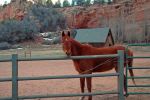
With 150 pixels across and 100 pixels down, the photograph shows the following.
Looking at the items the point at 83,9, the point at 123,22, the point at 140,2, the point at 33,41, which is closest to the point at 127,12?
the point at 140,2

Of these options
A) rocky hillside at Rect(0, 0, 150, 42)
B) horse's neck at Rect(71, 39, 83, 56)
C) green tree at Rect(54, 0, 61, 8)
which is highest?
green tree at Rect(54, 0, 61, 8)

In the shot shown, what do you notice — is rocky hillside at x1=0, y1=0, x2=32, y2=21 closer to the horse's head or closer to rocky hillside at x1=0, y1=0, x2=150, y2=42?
rocky hillside at x1=0, y1=0, x2=150, y2=42

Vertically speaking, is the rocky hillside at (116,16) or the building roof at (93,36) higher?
the rocky hillside at (116,16)

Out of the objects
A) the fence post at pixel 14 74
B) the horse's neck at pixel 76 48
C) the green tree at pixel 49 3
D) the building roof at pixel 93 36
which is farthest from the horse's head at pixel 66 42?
the green tree at pixel 49 3

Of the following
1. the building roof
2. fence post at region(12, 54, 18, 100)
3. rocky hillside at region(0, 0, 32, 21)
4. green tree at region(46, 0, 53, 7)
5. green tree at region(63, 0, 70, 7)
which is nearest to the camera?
fence post at region(12, 54, 18, 100)

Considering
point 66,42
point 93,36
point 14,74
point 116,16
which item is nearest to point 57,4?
point 116,16

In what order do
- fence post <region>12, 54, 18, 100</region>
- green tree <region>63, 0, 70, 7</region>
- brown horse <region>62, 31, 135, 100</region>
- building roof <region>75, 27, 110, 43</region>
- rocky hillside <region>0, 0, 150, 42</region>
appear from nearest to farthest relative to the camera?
1. fence post <region>12, 54, 18, 100</region>
2. brown horse <region>62, 31, 135, 100</region>
3. building roof <region>75, 27, 110, 43</region>
4. rocky hillside <region>0, 0, 150, 42</region>
5. green tree <region>63, 0, 70, 7</region>

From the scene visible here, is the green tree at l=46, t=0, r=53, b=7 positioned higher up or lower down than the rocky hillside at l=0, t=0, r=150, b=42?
higher up

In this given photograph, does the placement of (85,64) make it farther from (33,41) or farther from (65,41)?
(33,41)

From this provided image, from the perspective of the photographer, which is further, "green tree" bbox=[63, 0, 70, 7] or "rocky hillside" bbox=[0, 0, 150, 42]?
"green tree" bbox=[63, 0, 70, 7]

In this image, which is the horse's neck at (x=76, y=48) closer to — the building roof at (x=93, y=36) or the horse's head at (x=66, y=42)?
the horse's head at (x=66, y=42)

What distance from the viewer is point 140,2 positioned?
236 feet

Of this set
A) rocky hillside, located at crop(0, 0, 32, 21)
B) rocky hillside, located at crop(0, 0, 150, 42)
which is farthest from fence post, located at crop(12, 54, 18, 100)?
rocky hillside, located at crop(0, 0, 32, 21)

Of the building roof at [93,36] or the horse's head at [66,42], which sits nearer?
the horse's head at [66,42]
